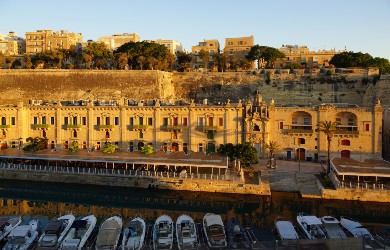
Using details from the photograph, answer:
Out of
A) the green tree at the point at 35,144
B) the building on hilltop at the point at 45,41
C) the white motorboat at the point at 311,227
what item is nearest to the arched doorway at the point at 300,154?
the white motorboat at the point at 311,227

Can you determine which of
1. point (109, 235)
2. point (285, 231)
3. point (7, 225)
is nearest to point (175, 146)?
point (7, 225)

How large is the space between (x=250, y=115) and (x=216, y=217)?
74.3 ft

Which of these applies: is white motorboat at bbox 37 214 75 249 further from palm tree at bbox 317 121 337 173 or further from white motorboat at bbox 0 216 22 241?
palm tree at bbox 317 121 337 173

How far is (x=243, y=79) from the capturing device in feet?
255

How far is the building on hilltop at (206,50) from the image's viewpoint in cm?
10438

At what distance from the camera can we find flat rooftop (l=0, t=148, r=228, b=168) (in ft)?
132

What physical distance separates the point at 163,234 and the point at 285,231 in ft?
28.1

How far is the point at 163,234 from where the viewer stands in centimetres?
2553

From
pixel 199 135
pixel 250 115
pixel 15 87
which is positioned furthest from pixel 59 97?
pixel 250 115

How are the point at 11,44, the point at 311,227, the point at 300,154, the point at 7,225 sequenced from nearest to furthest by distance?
the point at 311,227, the point at 7,225, the point at 300,154, the point at 11,44

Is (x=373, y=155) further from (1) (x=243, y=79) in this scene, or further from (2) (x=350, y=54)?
(2) (x=350, y=54)

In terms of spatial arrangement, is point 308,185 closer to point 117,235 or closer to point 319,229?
point 319,229

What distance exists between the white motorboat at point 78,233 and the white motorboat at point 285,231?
13342mm

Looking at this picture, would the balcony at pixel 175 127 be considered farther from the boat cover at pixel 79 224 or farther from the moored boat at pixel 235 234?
the boat cover at pixel 79 224
